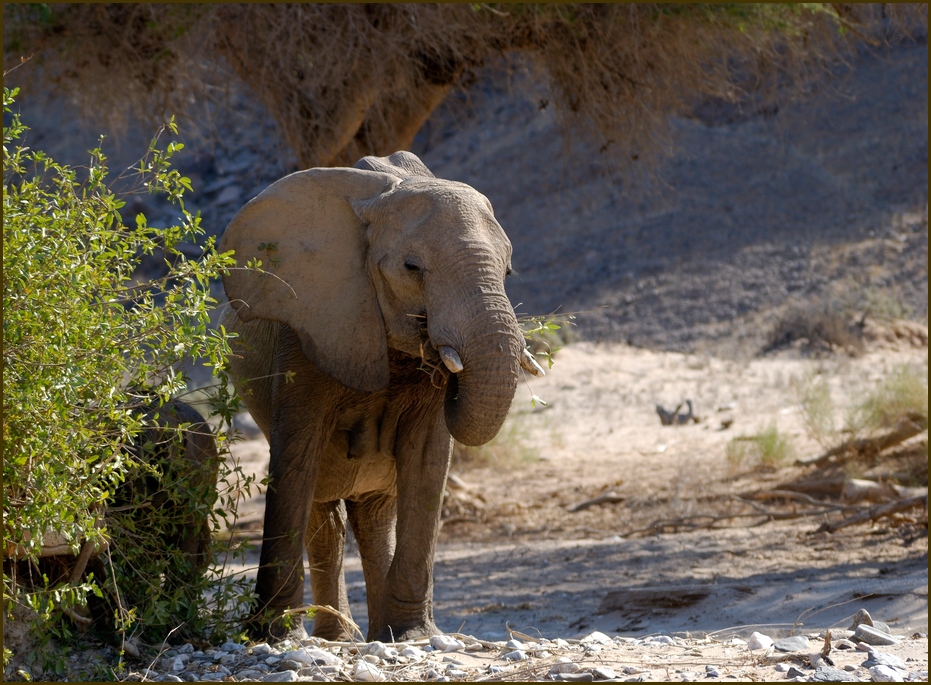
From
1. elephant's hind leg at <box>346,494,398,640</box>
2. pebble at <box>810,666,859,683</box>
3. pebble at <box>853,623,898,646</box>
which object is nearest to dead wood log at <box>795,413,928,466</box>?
elephant's hind leg at <box>346,494,398,640</box>

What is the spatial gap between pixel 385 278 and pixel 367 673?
1739mm

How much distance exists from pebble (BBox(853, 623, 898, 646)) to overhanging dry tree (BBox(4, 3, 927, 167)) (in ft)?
20.1

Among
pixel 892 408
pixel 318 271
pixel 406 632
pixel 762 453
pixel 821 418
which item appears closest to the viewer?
pixel 318 271

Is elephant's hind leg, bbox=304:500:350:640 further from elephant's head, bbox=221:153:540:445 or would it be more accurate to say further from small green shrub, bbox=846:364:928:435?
small green shrub, bbox=846:364:928:435

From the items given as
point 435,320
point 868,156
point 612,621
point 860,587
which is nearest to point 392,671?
point 435,320

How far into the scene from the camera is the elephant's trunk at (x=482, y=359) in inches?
179

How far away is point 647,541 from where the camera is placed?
936 cm

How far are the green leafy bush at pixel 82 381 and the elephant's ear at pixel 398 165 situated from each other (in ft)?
4.06

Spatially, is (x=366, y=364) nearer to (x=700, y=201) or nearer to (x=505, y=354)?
(x=505, y=354)

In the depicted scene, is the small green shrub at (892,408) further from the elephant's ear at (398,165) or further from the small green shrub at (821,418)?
the elephant's ear at (398,165)

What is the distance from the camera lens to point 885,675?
426 cm

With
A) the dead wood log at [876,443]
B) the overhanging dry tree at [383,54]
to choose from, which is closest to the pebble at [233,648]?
the overhanging dry tree at [383,54]

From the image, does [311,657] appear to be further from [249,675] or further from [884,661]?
[884,661]

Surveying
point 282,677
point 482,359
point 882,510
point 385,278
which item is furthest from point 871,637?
point 882,510
